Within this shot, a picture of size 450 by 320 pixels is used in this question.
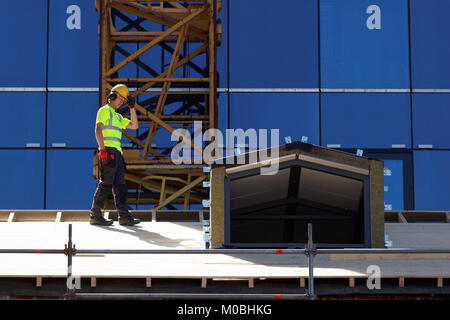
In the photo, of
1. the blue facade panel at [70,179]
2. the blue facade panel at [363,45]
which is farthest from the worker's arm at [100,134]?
the blue facade panel at [363,45]

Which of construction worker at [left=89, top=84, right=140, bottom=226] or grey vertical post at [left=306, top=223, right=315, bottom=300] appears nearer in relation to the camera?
grey vertical post at [left=306, top=223, right=315, bottom=300]

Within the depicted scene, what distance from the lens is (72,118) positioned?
22.5 metres

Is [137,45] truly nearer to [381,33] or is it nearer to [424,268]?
[381,33]

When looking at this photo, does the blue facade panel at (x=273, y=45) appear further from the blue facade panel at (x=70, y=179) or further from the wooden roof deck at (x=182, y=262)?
the wooden roof deck at (x=182, y=262)

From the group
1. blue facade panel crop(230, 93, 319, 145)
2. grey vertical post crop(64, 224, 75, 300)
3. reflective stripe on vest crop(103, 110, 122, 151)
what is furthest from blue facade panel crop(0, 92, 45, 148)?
grey vertical post crop(64, 224, 75, 300)

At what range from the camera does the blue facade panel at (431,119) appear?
22.6 m

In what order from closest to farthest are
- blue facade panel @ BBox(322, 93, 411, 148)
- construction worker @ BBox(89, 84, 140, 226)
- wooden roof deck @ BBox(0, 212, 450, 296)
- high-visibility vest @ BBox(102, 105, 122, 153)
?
wooden roof deck @ BBox(0, 212, 450, 296) → construction worker @ BBox(89, 84, 140, 226) → high-visibility vest @ BBox(102, 105, 122, 153) → blue facade panel @ BBox(322, 93, 411, 148)

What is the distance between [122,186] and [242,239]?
4.40 metres

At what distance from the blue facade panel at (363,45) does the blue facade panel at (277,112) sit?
0.93 m

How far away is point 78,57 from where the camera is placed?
22.7 metres

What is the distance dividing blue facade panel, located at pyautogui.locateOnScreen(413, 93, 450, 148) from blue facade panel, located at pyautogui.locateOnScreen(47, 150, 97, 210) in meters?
10.3

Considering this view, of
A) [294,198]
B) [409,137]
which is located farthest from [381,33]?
[294,198]

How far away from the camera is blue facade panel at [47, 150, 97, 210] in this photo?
21984mm

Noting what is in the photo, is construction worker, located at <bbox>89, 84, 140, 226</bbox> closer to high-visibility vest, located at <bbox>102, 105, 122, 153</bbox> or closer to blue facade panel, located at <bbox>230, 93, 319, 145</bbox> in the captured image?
high-visibility vest, located at <bbox>102, 105, 122, 153</bbox>
